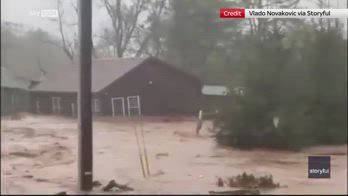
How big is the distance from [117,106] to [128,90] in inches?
3.4

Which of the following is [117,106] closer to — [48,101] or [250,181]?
[48,101]

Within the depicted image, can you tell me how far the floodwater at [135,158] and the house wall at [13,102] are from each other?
0.15 ft

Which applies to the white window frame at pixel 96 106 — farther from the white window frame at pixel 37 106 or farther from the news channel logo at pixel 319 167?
the news channel logo at pixel 319 167

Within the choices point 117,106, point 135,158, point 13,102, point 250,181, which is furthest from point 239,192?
point 13,102

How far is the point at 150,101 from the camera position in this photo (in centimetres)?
158

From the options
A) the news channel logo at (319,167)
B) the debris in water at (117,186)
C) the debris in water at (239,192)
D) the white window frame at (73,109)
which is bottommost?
the debris in water at (239,192)

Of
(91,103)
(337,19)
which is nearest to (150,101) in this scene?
(91,103)

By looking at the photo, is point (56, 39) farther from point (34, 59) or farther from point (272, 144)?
point (272, 144)

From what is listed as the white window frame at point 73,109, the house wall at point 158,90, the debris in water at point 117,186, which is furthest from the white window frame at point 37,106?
the debris in water at point 117,186

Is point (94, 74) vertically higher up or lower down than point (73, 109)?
higher up

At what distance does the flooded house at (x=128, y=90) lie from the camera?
1.55 meters

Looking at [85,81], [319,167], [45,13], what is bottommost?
[319,167]

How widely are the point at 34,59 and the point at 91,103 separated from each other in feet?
1.12

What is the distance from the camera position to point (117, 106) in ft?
5.15
